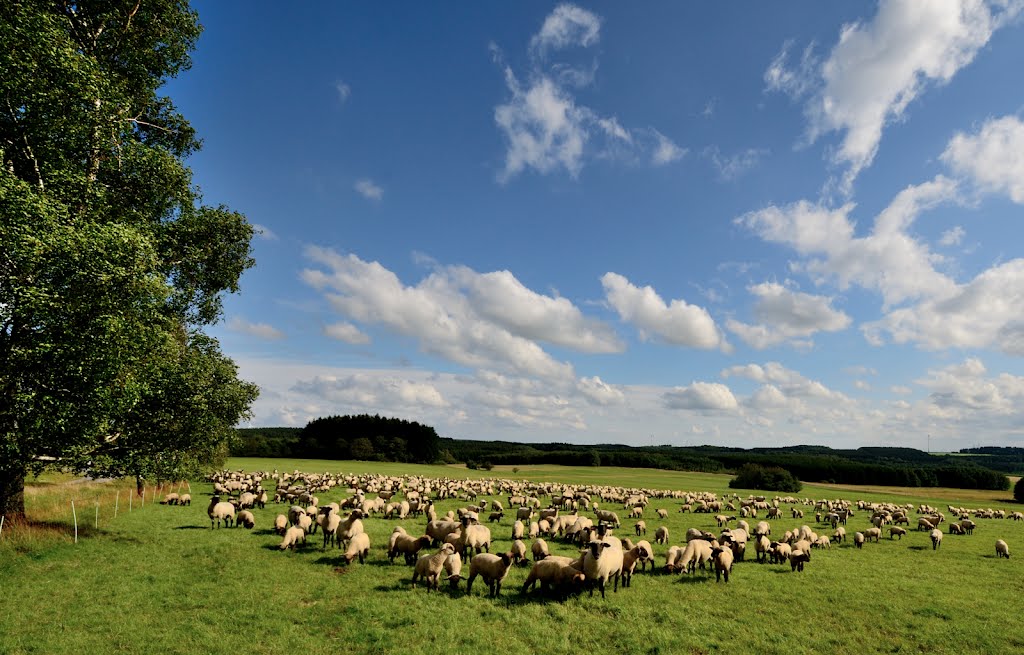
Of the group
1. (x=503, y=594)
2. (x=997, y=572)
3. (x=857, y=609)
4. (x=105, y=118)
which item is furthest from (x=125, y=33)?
(x=997, y=572)

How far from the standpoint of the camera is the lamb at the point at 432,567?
1581 cm

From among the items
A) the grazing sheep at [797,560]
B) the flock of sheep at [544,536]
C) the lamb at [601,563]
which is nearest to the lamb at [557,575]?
the flock of sheep at [544,536]

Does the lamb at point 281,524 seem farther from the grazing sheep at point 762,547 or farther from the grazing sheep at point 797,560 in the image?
the grazing sheep at point 797,560

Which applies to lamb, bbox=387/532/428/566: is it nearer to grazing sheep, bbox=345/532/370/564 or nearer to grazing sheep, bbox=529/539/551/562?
grazing sheep, bbox=345/532/370/564

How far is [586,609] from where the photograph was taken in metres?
14.5

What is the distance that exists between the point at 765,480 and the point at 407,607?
8548 centimetres

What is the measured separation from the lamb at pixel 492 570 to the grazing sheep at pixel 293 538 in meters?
9.57

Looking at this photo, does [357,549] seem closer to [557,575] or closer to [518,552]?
[518,552]

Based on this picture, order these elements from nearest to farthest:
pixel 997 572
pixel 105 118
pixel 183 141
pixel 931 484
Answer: pixel 105 118 < pixel 997 572 < pixel 183 141 < pixel 931 484

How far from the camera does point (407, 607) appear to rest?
1404 cm

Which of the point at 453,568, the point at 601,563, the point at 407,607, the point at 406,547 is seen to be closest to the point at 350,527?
the point at 406,547

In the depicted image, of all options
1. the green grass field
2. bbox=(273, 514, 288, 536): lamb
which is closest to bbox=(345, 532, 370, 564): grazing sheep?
the green grass field

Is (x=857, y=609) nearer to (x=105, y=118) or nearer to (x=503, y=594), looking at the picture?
(x=503, y=594)

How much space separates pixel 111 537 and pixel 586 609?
2118 centimetres
